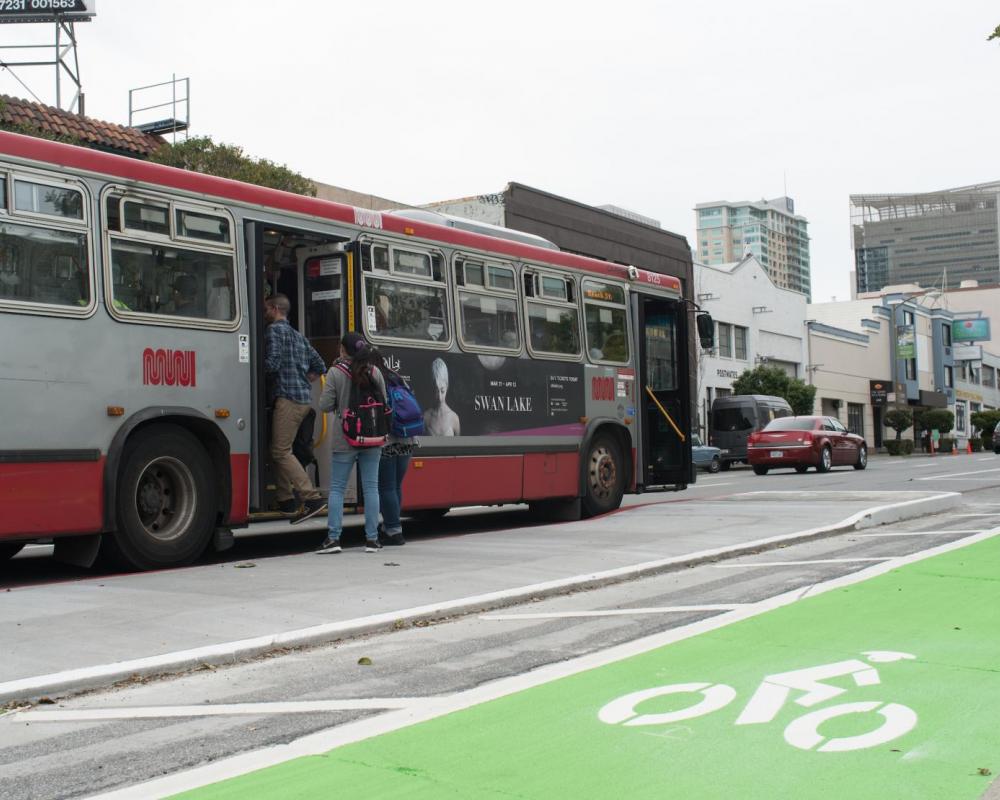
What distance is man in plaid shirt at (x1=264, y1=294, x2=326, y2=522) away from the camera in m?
10.8

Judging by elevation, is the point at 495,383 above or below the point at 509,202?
below

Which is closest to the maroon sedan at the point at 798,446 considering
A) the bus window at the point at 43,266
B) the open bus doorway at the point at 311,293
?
the open bus doorway at the point at 311,293

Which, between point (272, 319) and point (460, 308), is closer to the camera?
point (272, 319)

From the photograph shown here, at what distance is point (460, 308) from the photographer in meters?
12.9

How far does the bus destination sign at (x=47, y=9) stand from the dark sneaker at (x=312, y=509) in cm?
2445

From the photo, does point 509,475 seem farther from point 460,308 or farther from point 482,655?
point 482,655

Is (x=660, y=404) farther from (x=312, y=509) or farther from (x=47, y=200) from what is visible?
(x=47, y=200)

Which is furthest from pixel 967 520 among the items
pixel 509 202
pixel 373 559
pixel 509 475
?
pixel 509 202

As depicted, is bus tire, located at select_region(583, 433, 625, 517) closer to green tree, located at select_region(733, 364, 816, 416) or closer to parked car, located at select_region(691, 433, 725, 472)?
parked car, located at select_region(691, 433, 725, 472)

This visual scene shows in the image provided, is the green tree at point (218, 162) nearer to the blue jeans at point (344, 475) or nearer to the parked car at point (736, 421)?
the blue jeans at point (344, 475)

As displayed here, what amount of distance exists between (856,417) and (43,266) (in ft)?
211

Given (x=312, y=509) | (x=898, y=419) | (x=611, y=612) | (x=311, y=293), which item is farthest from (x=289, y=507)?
(x=898, y=419)

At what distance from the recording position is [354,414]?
10.7m

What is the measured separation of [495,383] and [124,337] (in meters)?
4.69
